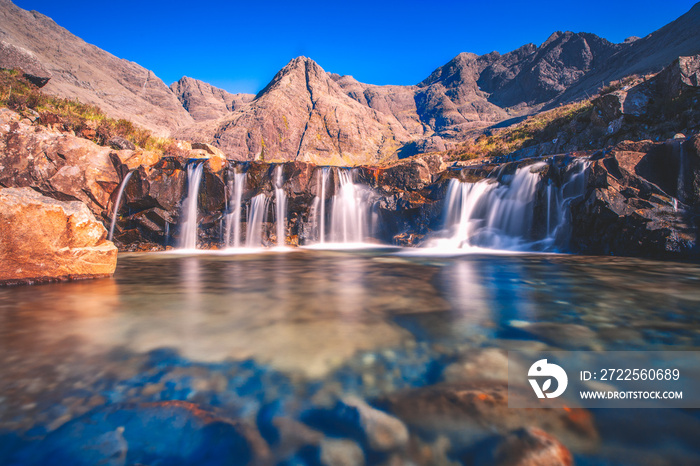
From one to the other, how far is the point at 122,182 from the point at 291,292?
11.2m

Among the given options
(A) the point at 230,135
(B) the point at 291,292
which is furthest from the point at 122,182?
(A) the point at 230,135

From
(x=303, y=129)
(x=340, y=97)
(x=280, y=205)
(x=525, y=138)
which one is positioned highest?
(x=340, y=97)

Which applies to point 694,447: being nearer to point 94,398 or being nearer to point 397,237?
point 94,398

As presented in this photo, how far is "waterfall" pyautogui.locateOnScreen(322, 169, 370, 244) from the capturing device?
1449 cm

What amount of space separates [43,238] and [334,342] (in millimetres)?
5574

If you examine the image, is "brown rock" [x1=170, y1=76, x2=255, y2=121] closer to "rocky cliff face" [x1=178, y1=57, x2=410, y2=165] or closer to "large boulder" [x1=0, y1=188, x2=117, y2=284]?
"rocky cliff face" [x1=178, y1=57, x2=410, y2=165]

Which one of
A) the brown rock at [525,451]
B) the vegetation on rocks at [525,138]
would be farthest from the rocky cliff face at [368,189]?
the vegetation on rocks at [525,138]

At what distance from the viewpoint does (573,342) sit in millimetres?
2883

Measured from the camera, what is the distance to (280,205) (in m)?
13.7

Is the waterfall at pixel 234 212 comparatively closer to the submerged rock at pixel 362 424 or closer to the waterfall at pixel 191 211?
the waterfall at pixel 191 211

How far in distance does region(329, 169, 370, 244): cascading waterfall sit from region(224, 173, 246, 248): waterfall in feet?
13.6

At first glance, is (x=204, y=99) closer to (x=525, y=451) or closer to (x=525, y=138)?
(x=525, y=138)

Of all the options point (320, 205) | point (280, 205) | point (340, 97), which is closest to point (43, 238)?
point (280, 205)

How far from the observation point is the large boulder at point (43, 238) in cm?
495
